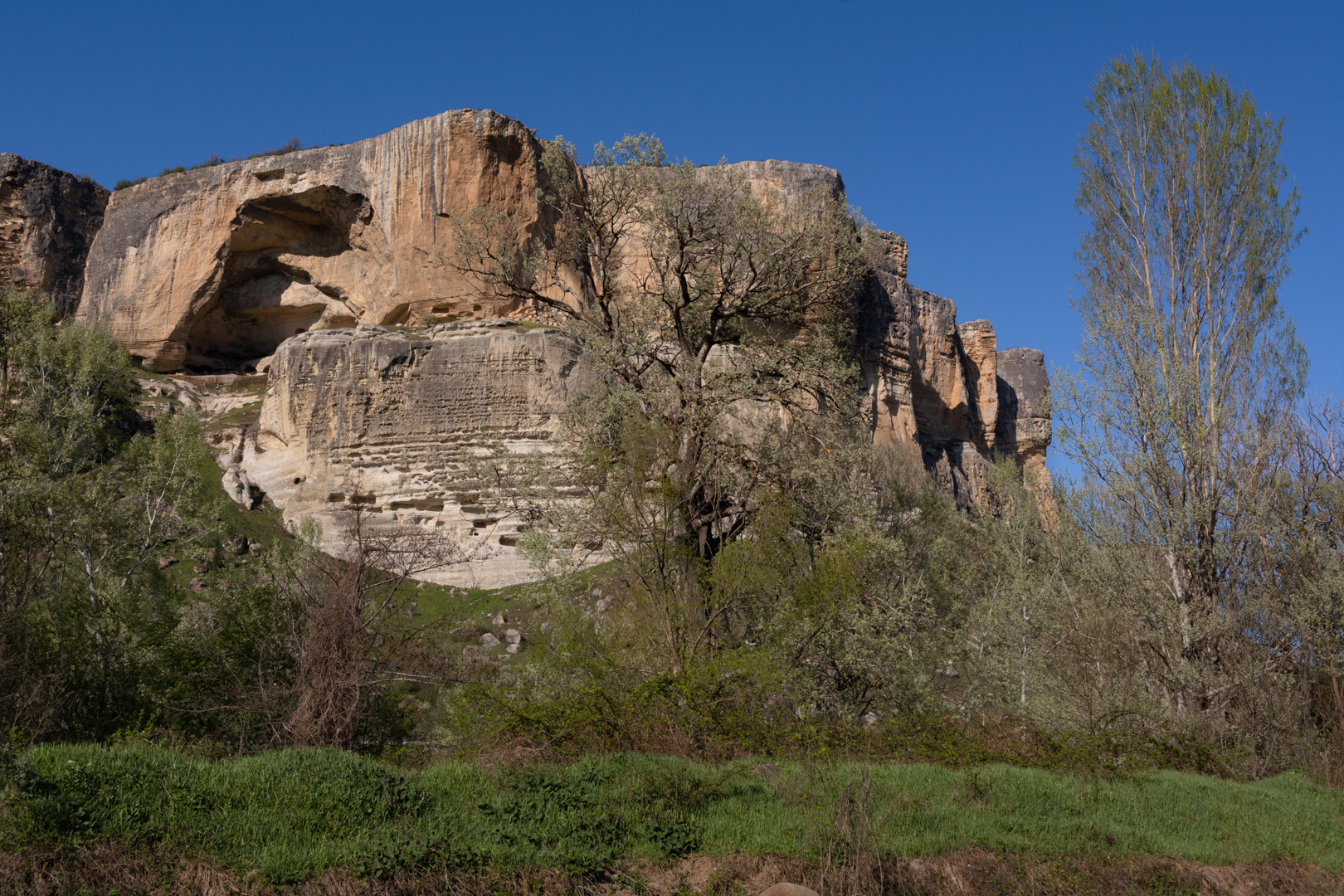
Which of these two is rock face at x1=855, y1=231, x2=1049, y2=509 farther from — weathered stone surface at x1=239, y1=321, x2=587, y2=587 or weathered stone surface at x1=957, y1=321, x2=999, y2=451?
weathered stone surface at x1=239, y1=321, x2=587, y2=587

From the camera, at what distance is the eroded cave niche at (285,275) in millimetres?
28203

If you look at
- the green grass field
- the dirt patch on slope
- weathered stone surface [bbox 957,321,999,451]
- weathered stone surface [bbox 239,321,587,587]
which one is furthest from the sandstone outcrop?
the dirt patch on slope

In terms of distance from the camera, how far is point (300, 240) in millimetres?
29703

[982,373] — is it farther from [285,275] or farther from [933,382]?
[285,275]

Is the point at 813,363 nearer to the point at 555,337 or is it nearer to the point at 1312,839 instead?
the point at 1312,839

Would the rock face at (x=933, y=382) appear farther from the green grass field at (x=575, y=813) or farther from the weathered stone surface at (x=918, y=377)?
the green grass field at (x=575, y=813)

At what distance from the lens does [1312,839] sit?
7.47 metres

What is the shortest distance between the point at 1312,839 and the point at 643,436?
6.91 m

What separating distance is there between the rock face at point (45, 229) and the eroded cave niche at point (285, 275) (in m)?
5.50

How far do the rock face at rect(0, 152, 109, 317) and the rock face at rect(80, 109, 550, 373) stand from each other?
8.21ft

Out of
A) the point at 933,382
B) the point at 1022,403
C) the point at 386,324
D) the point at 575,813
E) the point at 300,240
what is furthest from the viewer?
the point at 1022,403

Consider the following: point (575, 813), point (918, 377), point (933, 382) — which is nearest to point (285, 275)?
point (918, 377)

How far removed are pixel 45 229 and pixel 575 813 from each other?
112 ft

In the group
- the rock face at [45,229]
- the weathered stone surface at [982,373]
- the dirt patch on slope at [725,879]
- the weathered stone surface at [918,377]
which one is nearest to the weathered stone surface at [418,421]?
the weathered stone surface at [918,377]
